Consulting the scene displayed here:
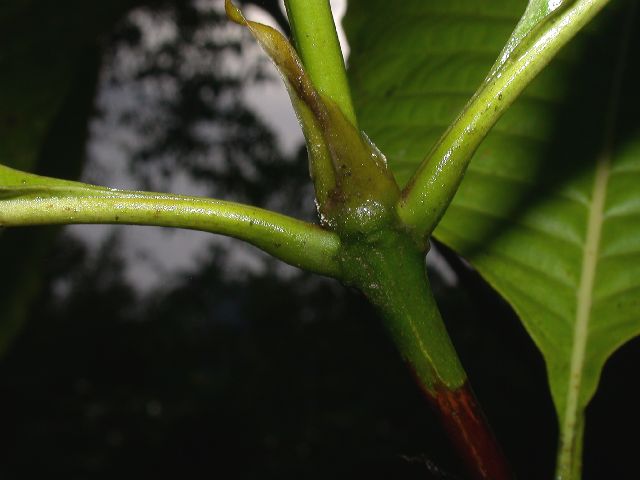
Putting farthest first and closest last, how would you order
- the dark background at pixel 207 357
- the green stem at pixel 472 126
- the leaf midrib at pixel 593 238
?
the dark background at pixel 207 357, the leaf midrib at pixel 593 238, the green stem at pixel 472 126

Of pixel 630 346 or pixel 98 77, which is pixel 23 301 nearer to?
pixel 98 77

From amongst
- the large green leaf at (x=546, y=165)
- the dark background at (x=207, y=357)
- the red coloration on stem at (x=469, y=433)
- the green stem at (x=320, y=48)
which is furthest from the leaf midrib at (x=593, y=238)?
the dark background at (x=207, y=357)

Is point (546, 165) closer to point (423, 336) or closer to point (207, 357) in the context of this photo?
point (423, 336)

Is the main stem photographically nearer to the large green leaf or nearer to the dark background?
the large green leaf

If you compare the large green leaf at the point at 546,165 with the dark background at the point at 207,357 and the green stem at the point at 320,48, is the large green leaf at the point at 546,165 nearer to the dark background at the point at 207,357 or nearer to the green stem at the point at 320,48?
the green stem at the point at 320,48

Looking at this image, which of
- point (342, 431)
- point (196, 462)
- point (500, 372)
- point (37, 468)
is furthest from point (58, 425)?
point (500, 372)

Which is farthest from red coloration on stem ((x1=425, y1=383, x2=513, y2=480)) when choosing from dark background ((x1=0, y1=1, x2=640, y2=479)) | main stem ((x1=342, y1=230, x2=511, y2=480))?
dark background ((x1=0, y1=1, x2=640, y2=479))
